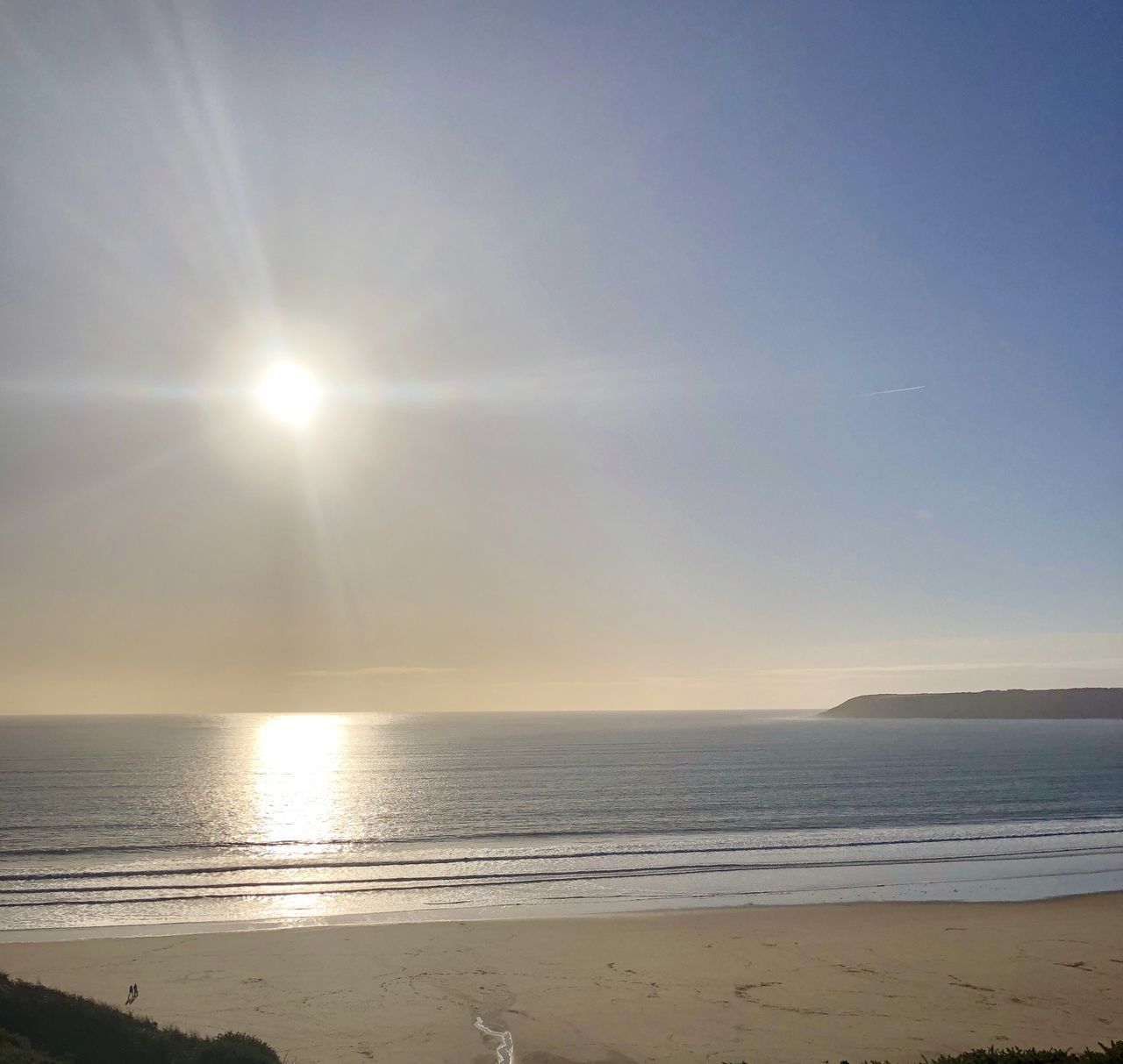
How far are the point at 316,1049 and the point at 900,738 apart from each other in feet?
576

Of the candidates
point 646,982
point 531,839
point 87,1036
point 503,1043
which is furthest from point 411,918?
point 531,839

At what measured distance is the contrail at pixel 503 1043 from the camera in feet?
55.8

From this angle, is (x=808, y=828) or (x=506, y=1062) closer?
(x=506, y=1062)

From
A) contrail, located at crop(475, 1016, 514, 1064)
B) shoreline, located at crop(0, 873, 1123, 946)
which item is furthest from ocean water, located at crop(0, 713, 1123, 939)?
contrail, located at crop(475, 1016, 514, 1064)

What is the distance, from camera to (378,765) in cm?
11400

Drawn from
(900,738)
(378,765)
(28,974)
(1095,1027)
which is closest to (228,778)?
(378,765)

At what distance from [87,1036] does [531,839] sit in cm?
3785

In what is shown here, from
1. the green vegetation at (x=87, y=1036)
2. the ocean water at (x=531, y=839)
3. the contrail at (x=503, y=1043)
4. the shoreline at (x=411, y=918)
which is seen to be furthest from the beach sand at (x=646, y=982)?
the green vegetation at (x=87, y=1036)

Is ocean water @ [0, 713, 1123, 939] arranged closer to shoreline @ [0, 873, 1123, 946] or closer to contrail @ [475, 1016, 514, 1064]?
shoreline @ [0, 873, 1123, 946]

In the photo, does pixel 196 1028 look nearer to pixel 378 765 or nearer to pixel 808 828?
pixel 808 828

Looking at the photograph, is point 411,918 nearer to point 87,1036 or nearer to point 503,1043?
point 503,1043

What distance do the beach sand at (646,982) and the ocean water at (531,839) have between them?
3.68m

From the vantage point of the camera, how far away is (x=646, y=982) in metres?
22.1

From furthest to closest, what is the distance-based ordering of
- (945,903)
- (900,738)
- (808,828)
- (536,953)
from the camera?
(900,738) < (808,828) < (945,903) < (536,953)
